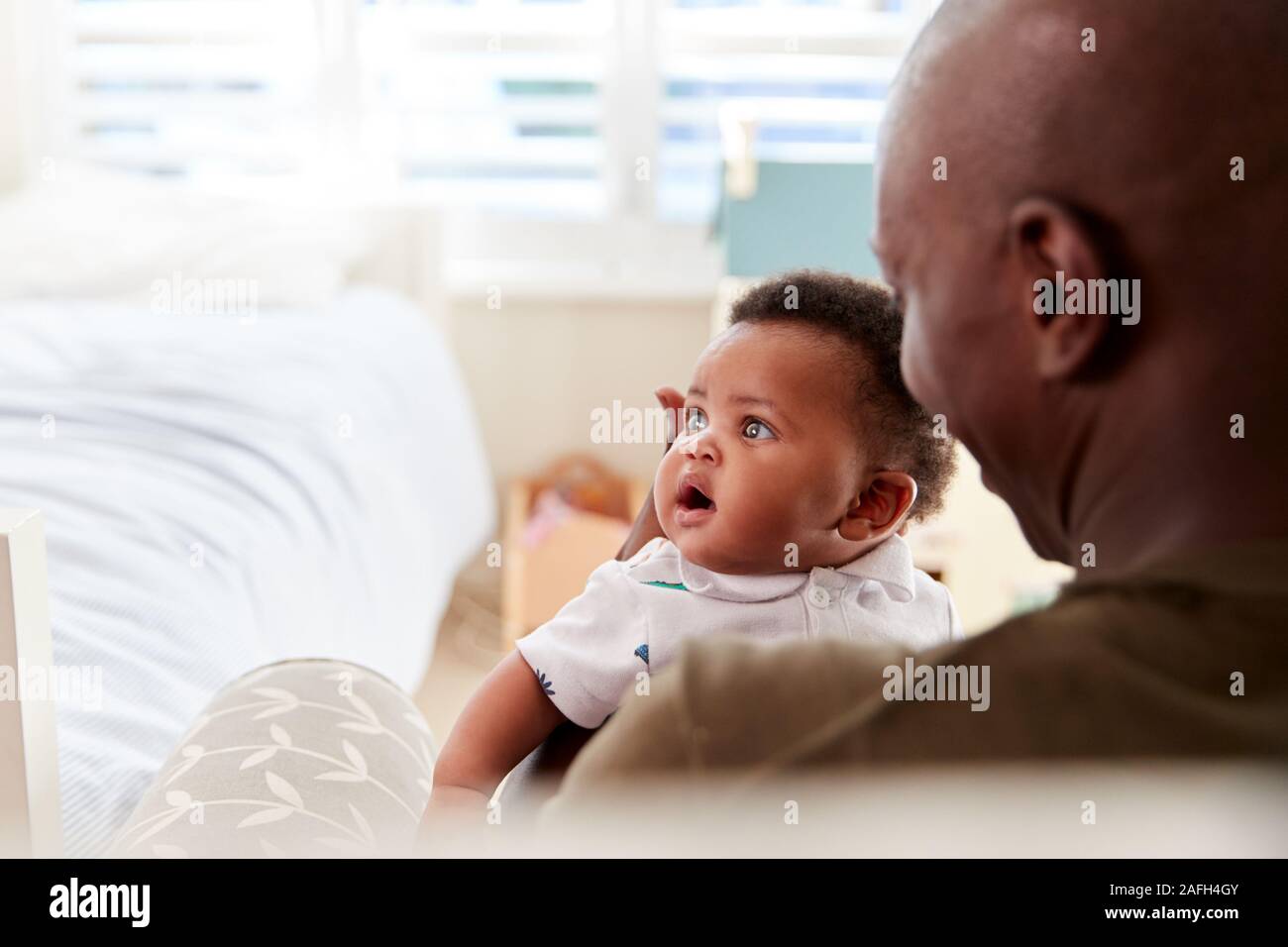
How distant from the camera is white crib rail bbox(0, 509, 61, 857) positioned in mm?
643

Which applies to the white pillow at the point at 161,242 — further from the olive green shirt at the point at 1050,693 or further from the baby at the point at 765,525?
the olive green shirt at the point at 1050,693

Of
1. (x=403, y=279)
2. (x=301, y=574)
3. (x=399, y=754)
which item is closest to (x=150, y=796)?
(x=399, y=754)

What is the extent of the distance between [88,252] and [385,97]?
0.83 metres

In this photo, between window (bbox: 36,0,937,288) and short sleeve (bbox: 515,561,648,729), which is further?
window (bbox: 36,0,937,288)

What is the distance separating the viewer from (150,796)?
0.69 m

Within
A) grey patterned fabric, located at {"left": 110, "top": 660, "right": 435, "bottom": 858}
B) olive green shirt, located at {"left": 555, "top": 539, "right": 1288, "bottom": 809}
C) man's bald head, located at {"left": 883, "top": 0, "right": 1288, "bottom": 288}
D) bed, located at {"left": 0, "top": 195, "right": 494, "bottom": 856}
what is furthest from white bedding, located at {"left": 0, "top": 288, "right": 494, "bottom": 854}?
man's bald head, located at {"left": 883, "top": 0, "right": 1288, "bottom": 288}

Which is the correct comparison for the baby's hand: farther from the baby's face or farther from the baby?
the baby's face

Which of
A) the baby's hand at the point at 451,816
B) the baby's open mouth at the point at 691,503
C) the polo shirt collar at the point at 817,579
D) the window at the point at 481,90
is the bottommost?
the baby's hand at the point at 451,816

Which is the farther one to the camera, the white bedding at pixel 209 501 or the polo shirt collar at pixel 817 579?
the white bedding at pixel 209 501

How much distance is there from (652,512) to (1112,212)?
314 mm

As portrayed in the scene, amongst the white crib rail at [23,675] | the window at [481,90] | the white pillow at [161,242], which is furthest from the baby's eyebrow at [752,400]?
the window at [481,90]

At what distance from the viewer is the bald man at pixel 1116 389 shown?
0.32m

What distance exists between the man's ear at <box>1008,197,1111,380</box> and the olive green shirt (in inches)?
2.6

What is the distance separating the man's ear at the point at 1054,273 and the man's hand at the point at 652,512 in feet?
0.78
